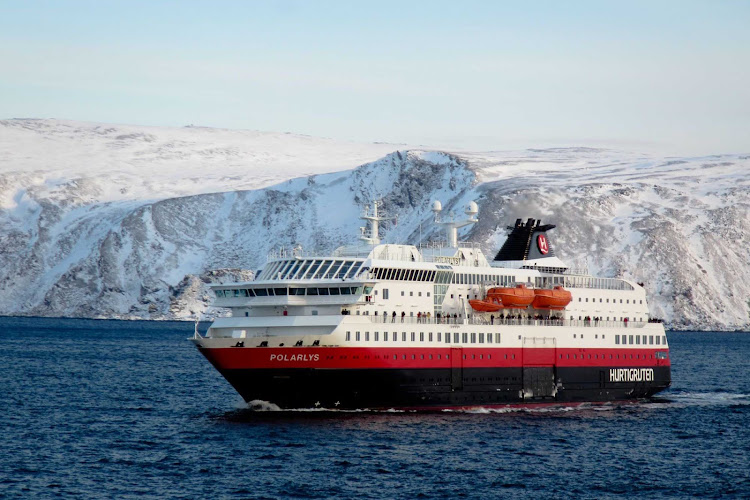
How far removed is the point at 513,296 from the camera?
193 feet

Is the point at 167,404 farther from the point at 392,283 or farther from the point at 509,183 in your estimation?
the point at 509,183

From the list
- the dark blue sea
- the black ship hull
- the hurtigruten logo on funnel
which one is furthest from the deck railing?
the hurtigruten logo on funnel

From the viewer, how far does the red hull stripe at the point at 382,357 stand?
4975 cm

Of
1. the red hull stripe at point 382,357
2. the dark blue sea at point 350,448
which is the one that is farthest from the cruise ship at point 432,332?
the dark blue sea at point 350,448

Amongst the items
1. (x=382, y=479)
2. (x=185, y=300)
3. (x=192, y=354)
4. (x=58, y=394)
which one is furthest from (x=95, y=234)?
(x=382, y=479)

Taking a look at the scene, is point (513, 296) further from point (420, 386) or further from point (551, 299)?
point (420, 386)

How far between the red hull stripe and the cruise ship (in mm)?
57

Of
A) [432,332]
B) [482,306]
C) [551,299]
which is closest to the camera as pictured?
[432,332]

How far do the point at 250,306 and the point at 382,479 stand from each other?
16262mm

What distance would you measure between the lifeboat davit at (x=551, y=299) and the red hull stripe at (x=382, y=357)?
2574 millimetres

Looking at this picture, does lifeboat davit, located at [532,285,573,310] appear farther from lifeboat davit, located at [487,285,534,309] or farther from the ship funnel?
the ship funnel

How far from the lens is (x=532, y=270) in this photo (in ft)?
206

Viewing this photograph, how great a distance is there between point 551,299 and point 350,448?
2114cm

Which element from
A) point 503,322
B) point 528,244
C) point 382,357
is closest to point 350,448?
point 382,357
